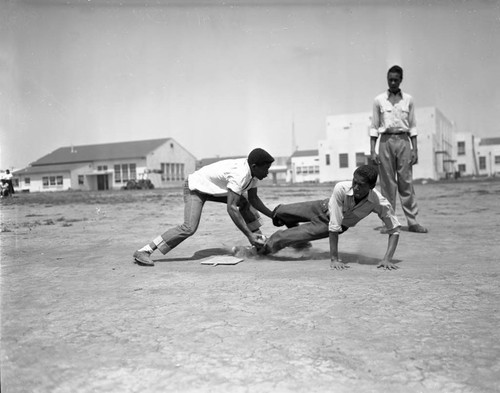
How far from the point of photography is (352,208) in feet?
12.5

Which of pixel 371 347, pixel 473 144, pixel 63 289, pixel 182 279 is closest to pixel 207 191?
pixel 182 279

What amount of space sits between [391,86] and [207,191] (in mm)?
3154

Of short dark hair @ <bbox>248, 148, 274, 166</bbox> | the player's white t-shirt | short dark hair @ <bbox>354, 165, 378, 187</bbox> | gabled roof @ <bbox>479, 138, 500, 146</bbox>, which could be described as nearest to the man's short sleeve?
short dark hair @ <bbox>354, 165, 378, 187</bbox>

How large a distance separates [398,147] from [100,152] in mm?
53667

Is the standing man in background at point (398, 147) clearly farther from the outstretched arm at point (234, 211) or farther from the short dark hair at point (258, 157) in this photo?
the outstretched arm at point (234, 211)

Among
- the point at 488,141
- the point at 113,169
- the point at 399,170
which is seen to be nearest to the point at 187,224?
the point at 399,170

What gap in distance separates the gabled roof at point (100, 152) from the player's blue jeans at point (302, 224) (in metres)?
46.9

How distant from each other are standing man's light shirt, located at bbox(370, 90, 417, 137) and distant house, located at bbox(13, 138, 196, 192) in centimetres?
4515

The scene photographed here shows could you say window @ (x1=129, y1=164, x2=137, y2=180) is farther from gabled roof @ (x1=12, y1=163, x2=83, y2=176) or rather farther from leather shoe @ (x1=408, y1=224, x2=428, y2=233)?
leather shoe @ (x1=408, y1=224, x2=428, y2=233)

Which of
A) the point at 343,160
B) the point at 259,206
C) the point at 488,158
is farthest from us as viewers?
the point at 488,158

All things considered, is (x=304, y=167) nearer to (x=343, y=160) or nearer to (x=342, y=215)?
(x=343, y=160)

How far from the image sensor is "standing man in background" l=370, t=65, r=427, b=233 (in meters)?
6.01

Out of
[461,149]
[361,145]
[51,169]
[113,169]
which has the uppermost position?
[361,145]

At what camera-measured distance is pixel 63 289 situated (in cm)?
310
